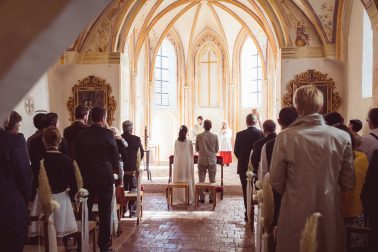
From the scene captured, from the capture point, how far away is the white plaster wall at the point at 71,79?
478 inches

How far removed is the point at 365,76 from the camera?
9.69 meters

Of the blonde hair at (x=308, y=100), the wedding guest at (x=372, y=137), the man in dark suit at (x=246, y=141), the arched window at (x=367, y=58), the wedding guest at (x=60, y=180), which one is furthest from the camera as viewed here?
the arched window at (x=367, y=58)

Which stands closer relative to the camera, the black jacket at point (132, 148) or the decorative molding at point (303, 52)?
the black jacket at point (132, 148)

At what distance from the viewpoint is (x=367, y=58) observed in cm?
955

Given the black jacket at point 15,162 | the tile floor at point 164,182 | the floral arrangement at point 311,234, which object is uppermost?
the black jacket at point 15,162

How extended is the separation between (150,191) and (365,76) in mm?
6120

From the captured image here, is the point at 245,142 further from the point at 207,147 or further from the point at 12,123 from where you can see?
the point at 12,123

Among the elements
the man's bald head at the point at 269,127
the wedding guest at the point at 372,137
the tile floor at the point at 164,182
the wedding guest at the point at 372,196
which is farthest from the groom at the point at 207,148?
the wedding guest at the point at 372,196

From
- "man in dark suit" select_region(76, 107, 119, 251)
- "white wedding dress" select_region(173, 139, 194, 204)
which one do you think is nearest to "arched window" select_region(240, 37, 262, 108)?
"white wedding dress" select_region(173, 139, 194, 204)

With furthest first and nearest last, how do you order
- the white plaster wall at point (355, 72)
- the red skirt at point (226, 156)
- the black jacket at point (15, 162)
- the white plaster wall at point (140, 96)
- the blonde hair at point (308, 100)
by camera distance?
the white plaster wall at point (140, 96) → the red skirt at point (226, 156) → the white plaster wall at point (355, 72) → the blonde hair at point (308, 100) → the black jacket at point (15, 162)

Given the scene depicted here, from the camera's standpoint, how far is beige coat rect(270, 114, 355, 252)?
299cm

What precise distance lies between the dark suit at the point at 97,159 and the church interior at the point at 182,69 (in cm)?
100

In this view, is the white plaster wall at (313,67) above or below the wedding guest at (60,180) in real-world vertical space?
above

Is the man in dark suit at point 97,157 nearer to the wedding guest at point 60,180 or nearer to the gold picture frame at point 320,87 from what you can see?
the wedding guest at point 60,180
